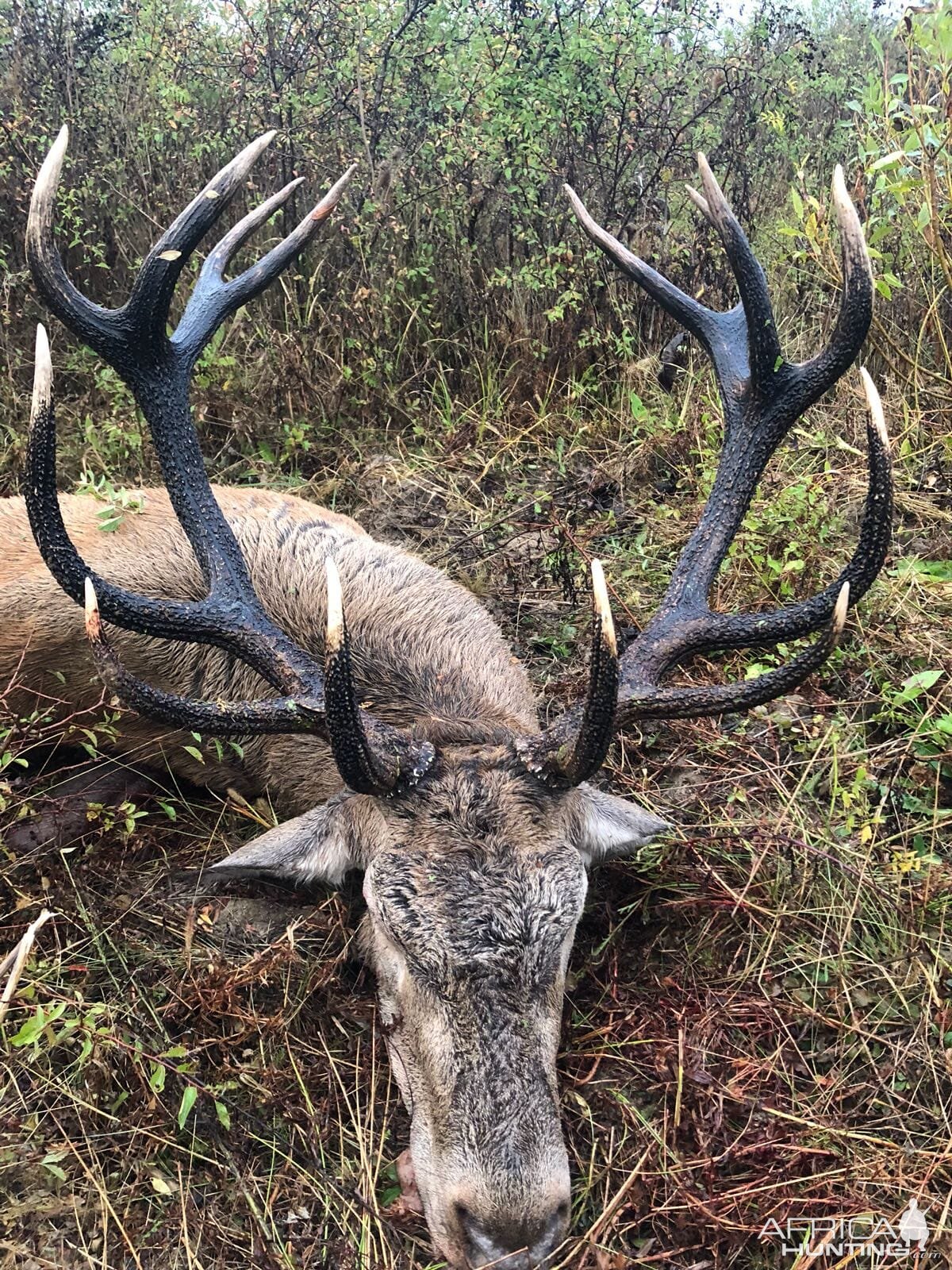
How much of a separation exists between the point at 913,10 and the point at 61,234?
4926 mm

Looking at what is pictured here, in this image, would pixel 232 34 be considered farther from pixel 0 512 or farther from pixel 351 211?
pixel 0 512

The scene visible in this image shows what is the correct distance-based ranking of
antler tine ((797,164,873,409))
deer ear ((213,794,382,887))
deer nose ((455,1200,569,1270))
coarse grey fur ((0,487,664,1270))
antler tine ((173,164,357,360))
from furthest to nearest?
antler tine ((173,164,357,360))
antler tine ((797,164,873,409))
deer ear ((213,794,382,887))
coarse grey fur ((0,487,664,1270))
deer nose ((455,1200,569,1270))

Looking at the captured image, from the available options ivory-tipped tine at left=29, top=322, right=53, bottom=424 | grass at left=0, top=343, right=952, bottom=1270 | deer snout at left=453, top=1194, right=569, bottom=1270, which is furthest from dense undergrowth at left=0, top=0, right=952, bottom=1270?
ivory-tipped tine at left=29, top=322, right=53, bottom=424

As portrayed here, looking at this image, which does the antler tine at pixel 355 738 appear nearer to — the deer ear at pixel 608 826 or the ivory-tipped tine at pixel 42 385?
the deer ear at pixel 608 826

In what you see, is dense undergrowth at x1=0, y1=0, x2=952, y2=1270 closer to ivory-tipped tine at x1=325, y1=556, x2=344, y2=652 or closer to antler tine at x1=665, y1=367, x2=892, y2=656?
antler tine at x1=665, y1=367, x2=892, y2=656

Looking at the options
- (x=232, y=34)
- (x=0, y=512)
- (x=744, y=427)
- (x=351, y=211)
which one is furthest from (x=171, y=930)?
(x=232, y=34)

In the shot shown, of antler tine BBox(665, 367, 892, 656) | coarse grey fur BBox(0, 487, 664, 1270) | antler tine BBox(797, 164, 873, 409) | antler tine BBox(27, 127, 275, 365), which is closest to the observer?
coarse grey fur BBox(0, 487, 664, 1270)

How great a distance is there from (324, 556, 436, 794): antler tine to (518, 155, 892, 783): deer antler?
343 millimetres

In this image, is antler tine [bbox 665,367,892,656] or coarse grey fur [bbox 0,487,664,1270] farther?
antler tine [bbox 665,367,892,656]

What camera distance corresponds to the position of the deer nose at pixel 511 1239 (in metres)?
2.44

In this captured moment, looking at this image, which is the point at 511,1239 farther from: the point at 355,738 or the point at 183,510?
the point at 183,510

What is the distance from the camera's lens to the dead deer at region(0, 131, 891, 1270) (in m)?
2.64

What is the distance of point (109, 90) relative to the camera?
22.1 ft

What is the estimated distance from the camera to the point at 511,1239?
8.02 feet
